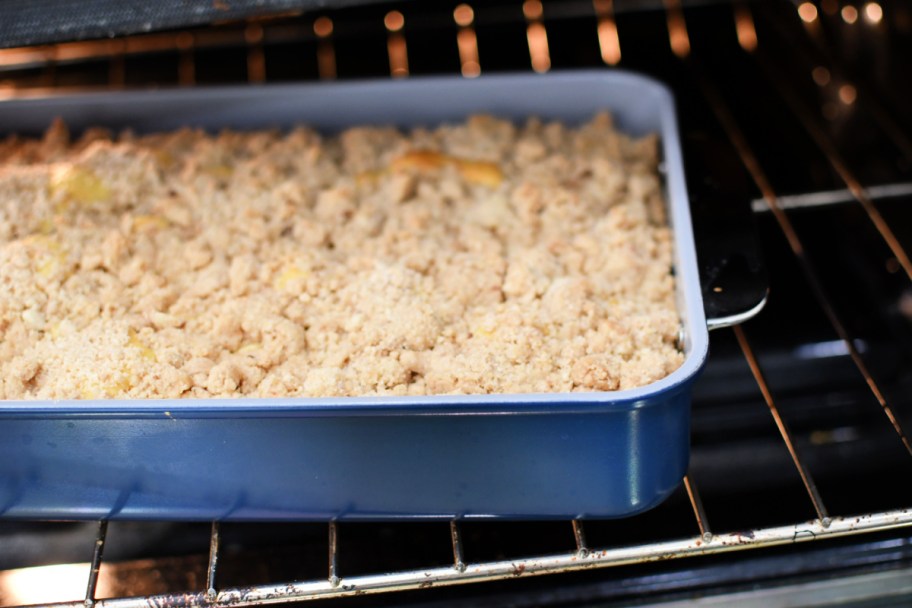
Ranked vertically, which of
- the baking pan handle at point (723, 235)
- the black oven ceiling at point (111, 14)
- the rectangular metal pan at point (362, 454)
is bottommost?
the rectangular metal pan at point (362, 454)

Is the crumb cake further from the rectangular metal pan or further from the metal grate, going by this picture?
the metal grate

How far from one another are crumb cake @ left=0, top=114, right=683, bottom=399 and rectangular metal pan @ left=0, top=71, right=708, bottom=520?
0.18 feet

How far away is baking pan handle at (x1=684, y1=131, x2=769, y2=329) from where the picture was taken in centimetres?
91

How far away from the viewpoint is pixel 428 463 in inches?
34.1

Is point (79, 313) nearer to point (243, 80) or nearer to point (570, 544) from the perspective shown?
point (570, 544)

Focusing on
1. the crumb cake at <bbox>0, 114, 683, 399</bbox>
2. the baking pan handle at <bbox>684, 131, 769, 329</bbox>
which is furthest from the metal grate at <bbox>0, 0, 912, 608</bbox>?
the crumb cake at <bbox>0, 114, 683, 399</bbox>

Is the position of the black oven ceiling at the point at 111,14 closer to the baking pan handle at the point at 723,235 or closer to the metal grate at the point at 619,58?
the metal grate at the point at 619,58

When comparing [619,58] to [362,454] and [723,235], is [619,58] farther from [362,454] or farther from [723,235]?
[362,454]

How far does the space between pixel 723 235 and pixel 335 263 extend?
1.37 ft

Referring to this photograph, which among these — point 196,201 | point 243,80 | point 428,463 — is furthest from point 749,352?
point 243,80

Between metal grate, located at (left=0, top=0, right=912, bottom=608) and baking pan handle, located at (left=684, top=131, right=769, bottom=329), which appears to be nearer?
baking pan handle, located at (left=684, top=131, right=769, bottom=329)

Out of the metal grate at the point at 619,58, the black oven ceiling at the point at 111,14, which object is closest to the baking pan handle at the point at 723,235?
the metal grate at the point at 619,58

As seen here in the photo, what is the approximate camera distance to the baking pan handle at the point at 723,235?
915 mm

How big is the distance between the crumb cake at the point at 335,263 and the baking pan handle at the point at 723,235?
2.1 inches
